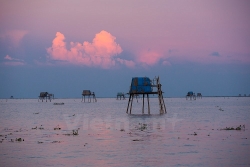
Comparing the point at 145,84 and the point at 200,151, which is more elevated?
the point at 145,84

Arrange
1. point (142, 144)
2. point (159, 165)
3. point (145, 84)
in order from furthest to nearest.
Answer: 1. point (145, 84)
2. point (142, 144)
3. point (159, 165)

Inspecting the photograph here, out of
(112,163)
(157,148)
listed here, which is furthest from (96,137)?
(112,163)

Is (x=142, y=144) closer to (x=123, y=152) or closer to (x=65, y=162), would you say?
(x=123, y=152)

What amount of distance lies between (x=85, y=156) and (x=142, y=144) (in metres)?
6.00

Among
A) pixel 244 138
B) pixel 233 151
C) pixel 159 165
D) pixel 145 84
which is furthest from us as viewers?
pixel 145 84

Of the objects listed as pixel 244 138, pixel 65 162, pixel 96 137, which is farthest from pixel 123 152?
pixel 244 138

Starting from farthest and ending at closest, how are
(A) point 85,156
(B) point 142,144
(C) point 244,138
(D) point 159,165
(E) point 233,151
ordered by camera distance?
(C) point 244,138 → (B) point 142,144 → (E) point 233,151 → (A) point 85,156 → (D) point 159,165

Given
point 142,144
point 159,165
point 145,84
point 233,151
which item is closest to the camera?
point 159,165

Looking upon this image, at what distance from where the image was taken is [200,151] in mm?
24891

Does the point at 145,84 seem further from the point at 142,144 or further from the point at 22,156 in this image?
the point at 22,156

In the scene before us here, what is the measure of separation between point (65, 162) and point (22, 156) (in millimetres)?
3520

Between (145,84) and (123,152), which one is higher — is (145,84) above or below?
above

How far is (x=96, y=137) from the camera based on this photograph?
3306cm

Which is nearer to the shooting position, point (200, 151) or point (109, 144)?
point (200, 151)
